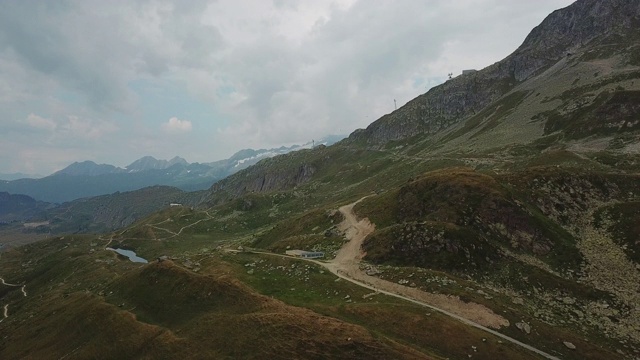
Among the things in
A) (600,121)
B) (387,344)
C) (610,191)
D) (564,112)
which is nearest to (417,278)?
(387,344)

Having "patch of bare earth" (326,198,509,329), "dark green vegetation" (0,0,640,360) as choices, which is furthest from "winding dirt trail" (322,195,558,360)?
"dark green vegetation" (0,0,640,360)

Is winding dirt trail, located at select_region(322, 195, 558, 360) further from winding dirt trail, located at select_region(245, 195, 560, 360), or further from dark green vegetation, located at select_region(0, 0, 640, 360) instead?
dark green vegetation, located at select_region(0, 0, 640, 360)

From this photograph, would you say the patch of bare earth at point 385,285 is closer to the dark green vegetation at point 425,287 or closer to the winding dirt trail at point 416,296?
the winding dirt trail at point 416,296

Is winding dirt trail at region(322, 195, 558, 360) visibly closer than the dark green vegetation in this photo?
No

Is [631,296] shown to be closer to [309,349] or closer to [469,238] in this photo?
[469,238]

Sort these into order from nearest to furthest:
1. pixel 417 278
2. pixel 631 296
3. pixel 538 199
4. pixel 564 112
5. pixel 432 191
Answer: pixel 631 296
pixel 417 278
pixel 538 199
pixel 432 191
pixel 564 112

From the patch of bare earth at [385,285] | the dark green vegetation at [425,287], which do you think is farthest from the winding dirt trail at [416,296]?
the dark green vegetation at [425,287]

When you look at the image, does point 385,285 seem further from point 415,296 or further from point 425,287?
point 425,287

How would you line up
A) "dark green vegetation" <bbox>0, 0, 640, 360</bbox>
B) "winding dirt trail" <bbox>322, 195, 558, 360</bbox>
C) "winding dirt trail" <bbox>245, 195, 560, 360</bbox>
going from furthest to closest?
"winding dirt trail" <bbox>322, 195, 558, 360</bbox> → "winding dirt trail" <bbox>245, 195, 560, 360</bbox> → "dark green vegetation" <bbox>0, 0, 640, 360</bbox>

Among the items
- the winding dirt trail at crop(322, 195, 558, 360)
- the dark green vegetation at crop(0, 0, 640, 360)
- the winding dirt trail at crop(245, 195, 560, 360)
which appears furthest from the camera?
the winding dirt trail at crop(322, 195, 558, 360)
